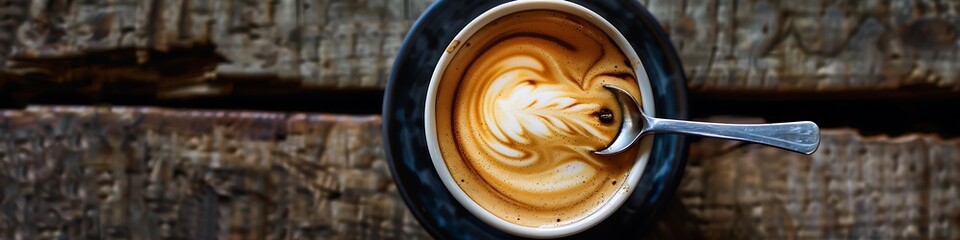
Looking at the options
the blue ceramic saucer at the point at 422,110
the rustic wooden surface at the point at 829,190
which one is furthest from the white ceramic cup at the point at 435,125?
the rustic wooden surface at the point at 829,190

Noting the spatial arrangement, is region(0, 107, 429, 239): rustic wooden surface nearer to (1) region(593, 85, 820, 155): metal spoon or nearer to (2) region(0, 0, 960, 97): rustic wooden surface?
(2) region(0, 0, 960, 97): rustic wooden surface

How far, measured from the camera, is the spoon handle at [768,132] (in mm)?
665

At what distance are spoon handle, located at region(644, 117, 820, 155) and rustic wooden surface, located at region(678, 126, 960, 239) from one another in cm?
10

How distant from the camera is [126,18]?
78 centimetres

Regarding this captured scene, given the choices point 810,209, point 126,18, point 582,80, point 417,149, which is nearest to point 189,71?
point 126,18

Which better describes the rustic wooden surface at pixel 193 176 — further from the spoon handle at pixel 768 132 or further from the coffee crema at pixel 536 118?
the spoon handle at pixel 768 132

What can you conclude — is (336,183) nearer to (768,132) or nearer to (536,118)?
(536,118)

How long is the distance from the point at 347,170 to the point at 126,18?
25 centimetres

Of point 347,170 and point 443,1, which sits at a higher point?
point 443,1

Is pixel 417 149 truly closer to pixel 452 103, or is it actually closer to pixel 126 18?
pixel 452 103

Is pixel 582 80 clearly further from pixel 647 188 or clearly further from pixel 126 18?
pixel 126 18

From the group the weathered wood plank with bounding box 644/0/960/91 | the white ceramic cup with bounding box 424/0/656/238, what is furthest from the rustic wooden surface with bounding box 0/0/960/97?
the white ceramic cup with bounding box 424/0/656/238

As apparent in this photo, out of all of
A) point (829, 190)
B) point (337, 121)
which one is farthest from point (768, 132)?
point (337, 121)

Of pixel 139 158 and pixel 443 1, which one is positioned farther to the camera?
pixel 139 158
